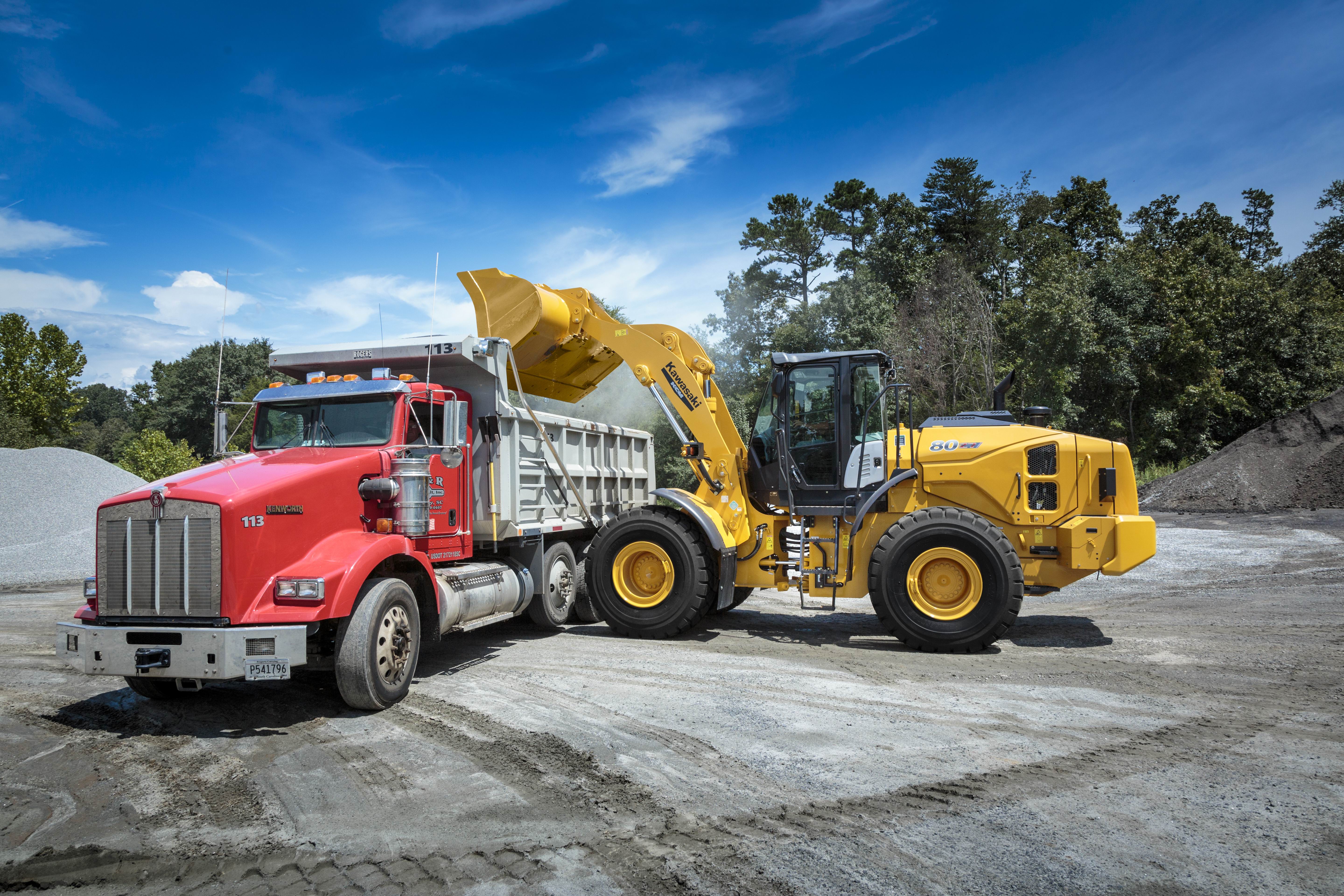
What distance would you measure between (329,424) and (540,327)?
2798 mm

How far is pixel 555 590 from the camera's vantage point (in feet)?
31.1

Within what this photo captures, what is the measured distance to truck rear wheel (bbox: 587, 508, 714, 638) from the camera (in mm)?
8742

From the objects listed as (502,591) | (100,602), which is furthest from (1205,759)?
(100,602)

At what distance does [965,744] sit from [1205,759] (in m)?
1.43

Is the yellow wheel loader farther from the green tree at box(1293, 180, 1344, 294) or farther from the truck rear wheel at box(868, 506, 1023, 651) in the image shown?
the green tree at box(1293, 180, 1344, 294)

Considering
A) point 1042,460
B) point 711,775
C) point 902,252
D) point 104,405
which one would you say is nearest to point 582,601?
point 711,775

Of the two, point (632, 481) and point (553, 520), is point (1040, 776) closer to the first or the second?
point (553, 520)

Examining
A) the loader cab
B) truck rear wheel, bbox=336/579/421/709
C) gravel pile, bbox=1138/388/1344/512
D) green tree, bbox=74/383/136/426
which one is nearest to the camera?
truck rear wheel, bbox=336/579/421/709

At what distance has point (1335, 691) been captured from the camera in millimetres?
6281

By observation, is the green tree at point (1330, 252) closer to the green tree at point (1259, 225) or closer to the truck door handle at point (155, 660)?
the green tree at point (1259, 225)

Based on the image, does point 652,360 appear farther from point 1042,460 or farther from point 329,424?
point 1042,460

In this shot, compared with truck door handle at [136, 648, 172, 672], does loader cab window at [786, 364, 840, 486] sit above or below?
above

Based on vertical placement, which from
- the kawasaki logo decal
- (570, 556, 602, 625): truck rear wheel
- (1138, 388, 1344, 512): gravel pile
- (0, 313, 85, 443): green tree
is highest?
(0, 313, 85, 443): green tree

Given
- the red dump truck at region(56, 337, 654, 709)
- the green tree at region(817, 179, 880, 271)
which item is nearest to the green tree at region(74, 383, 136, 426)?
the green tree at region(817, 179, 880, 271)
